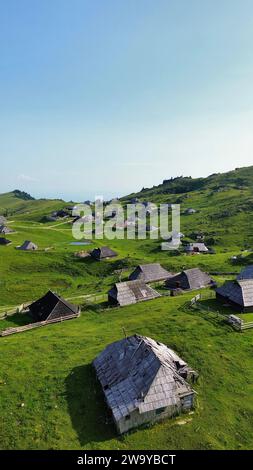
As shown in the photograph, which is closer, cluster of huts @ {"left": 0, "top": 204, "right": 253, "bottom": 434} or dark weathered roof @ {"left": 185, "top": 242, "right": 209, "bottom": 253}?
cluster of huts @ {"left": 0, "top": 204, "right": 253, "bottom": 434}

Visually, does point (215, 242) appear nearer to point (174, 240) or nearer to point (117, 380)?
point (174, 240)

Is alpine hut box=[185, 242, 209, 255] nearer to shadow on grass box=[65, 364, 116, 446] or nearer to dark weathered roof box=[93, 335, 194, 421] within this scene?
dark weathered roof box=[93, 335, 194, 421]

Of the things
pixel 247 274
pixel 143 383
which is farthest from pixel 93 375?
pixel 247 274

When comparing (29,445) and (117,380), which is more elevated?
(117,380)

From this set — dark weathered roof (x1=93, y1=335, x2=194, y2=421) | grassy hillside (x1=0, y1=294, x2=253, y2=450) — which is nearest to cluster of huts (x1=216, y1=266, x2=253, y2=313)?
grassy hillside (x1=0, y1=294, x2=253, y2=450)

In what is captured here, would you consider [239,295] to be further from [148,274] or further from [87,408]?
[87,408]

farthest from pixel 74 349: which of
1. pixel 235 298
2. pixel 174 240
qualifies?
pixel 174 240
